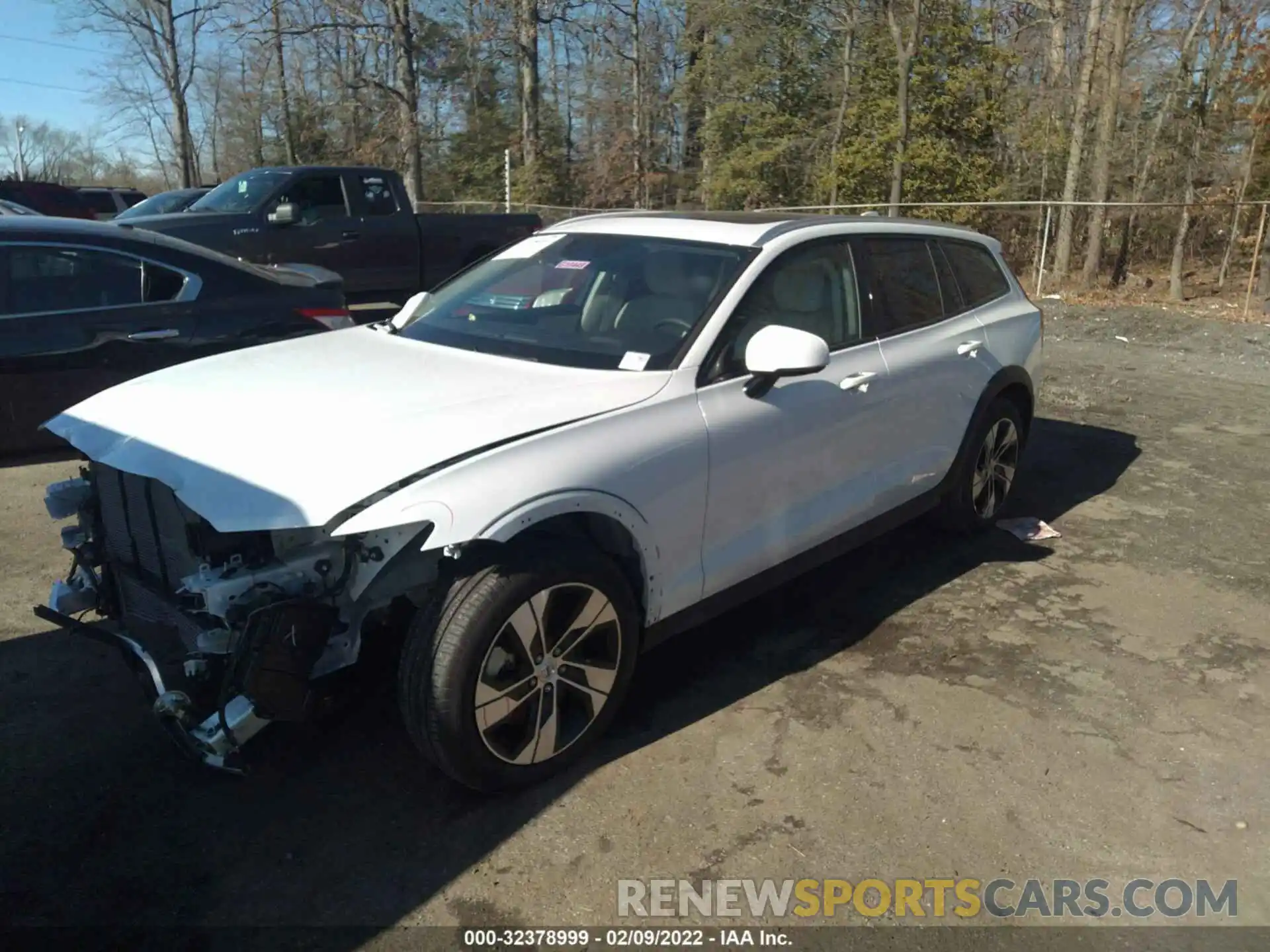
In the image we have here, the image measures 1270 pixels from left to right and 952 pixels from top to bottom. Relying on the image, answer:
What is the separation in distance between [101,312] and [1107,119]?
19.2 metres

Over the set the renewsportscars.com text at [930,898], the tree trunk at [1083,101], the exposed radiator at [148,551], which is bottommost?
the renewsportscars.com text at [930,898]

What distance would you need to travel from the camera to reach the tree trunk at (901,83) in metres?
21.0

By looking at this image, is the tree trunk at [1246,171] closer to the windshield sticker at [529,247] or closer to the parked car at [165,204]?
the parked car at [165,204]

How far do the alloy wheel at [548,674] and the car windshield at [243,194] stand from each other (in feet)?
30.3

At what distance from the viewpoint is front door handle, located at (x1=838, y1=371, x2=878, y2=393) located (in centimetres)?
423

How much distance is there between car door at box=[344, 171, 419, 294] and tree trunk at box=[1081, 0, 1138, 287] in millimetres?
13445

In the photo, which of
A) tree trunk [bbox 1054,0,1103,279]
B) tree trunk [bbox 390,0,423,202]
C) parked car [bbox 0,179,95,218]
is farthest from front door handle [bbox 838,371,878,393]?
tree trunk [bbox 390,0,423,202]

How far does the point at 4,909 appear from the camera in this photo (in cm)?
269

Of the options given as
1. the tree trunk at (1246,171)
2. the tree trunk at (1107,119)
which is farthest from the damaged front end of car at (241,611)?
the tree trunk at (1246,171)

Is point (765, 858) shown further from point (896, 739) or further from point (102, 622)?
point (102, 622)

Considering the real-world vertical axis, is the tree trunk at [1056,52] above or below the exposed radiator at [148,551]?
above

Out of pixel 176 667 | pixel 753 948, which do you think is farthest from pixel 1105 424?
pixel 176 667

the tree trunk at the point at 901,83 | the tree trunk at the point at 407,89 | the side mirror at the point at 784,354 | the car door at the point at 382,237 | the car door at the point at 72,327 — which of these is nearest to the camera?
the side mirror at the point at 784,354

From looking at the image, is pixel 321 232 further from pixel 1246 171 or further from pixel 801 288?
pixel 1246 171
